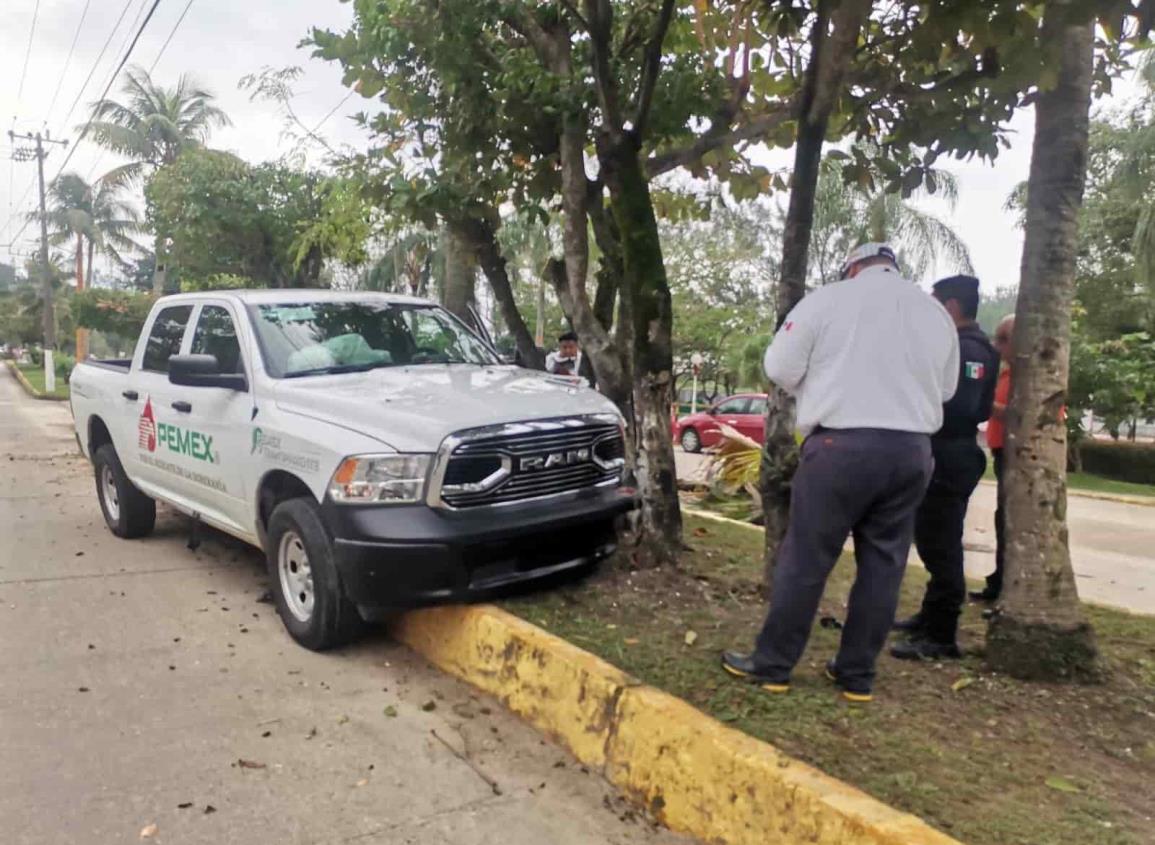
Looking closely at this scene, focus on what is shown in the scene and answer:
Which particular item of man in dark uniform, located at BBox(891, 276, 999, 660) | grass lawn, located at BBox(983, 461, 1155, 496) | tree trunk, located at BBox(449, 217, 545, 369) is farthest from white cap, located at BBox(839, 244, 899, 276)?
grass lawn, located at BBox(983, 461, 1155, 496)

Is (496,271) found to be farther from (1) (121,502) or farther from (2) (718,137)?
(1) (121,502)

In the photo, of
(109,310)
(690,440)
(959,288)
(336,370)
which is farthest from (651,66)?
(109,310)

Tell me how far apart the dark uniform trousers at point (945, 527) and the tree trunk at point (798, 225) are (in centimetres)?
62

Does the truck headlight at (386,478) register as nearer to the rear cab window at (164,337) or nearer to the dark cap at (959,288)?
the dark cap at (959,288)

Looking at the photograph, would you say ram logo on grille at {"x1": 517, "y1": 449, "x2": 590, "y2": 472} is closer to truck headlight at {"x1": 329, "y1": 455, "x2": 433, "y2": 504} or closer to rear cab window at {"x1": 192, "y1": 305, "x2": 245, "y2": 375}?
truck headlight at {"x1": 329, "y1": 455, "x2": 433, "y2": 504}

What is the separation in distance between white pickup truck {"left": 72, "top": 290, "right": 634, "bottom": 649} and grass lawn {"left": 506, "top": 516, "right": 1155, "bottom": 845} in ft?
1.65

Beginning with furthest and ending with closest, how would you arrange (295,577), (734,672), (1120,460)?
(1120,460) < (295,577) < (734,672)

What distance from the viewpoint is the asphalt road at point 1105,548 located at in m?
6.55

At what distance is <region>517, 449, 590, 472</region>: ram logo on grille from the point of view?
4383mm

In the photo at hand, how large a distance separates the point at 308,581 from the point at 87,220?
5243 centimetres

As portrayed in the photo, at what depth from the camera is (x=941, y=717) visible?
3.32 meters

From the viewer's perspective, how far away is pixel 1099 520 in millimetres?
10758

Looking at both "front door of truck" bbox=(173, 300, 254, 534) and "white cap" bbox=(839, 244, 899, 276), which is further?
"front door of truck" bbox=(173, 300, 254, 534)

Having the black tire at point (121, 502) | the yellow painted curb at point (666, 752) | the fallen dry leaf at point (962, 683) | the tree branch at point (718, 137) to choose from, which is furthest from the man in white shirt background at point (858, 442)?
the black tire at point (121, 502)
